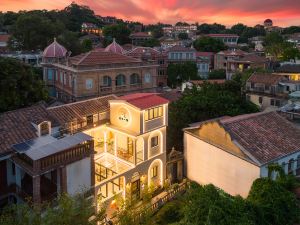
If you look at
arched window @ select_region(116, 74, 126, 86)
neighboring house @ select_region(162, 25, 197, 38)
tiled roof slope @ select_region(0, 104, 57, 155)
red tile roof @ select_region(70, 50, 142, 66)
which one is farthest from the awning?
neighboring house @ select_region(162, 25, 197, 38)

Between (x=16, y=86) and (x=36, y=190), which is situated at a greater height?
(x=16, y=86)

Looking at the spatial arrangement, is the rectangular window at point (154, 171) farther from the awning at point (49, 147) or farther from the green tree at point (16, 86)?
the green tree at point (16, 86)

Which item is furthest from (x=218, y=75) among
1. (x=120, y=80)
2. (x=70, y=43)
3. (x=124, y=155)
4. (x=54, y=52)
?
(x=124, y=155)

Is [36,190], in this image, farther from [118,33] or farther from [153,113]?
[118,33]

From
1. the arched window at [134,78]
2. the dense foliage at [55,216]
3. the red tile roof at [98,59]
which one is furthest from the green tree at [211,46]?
the dense foliage at [55,216]

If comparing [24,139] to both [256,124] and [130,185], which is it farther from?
[256,124]

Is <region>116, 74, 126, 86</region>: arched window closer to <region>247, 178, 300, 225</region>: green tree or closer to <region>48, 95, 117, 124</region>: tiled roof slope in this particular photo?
<region>48, 95, 117, 124</region>: tiled roof slope

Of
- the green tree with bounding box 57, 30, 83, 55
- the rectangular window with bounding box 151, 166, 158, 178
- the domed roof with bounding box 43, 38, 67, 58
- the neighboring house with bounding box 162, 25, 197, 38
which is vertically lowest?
the rectangular window with bounding box 151, 166, 158, 178
